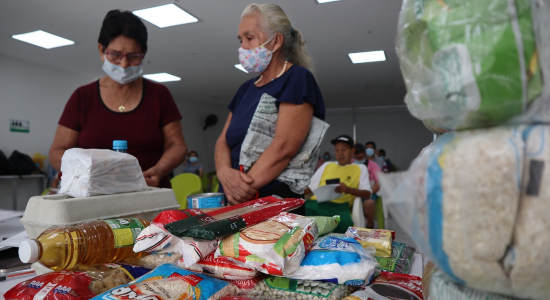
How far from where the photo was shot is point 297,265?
535 mm

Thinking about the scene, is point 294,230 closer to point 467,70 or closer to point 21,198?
point 467,70

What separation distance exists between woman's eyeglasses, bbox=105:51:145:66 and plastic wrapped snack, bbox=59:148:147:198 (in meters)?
0.58

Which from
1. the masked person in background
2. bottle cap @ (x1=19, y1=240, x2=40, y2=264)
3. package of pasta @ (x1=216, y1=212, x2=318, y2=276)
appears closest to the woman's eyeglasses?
the masked person in background

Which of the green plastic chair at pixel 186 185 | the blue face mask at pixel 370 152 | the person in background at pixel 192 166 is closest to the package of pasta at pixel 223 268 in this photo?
the green plastic chair at pixel 186 185

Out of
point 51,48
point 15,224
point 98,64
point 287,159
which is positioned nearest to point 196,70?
point 98,64

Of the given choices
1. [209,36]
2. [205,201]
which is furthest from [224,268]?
[209,36]

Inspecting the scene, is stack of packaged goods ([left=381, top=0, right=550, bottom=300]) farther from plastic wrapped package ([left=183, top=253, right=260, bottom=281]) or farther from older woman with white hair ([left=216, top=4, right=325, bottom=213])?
older woman with white hair ([left=216, top=4, right=325, bottom=213])

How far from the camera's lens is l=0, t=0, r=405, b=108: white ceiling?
14.4ft

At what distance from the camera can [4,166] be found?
6117 millimetres

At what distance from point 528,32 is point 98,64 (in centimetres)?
801

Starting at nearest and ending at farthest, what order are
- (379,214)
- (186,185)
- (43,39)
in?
(186,185)
(379,214)
(43,39)

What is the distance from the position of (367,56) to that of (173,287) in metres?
6.58

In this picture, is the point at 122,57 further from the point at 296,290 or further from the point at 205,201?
the point at 296,290

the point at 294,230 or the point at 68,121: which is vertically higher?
the point at 68,121
